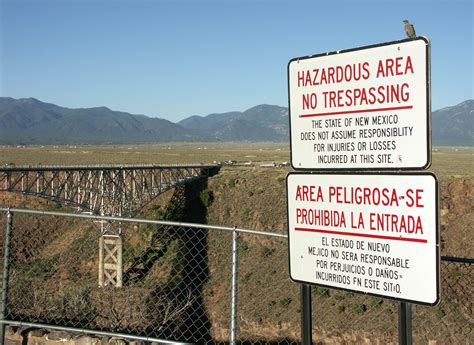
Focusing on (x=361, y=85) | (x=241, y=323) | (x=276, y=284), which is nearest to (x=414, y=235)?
(x=361, y=85)

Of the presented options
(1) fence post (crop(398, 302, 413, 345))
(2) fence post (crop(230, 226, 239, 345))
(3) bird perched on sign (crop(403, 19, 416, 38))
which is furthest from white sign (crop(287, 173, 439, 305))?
(2) fence post (crop(230, 226, 239, 345))

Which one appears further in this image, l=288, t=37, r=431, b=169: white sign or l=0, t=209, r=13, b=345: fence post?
l=0, t=209, r=13, b=345: fence post

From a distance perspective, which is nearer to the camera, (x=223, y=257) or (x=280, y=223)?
(x=223, y=257)

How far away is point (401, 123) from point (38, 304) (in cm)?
617

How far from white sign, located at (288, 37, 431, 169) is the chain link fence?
52.4 inches

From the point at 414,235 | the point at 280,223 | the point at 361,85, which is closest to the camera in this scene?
the point at 414,235

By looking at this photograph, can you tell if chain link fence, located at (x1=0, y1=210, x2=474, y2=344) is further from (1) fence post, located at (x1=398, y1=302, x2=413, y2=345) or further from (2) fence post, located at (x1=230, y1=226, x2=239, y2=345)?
(1) fence post, located at (x1=398, y1=302, x2=413, y2=345)

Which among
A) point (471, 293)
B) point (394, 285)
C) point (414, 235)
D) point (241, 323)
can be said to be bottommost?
point (241, 323)

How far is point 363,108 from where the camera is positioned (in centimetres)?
370

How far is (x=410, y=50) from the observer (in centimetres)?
345

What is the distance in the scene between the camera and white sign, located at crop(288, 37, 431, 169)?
3.42 metres

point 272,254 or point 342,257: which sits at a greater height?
point 342,257

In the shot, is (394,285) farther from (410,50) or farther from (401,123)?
(410,50)

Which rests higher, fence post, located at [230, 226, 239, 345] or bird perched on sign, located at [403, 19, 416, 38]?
bird perched on sign, located at [403, 19, 416, 38]
